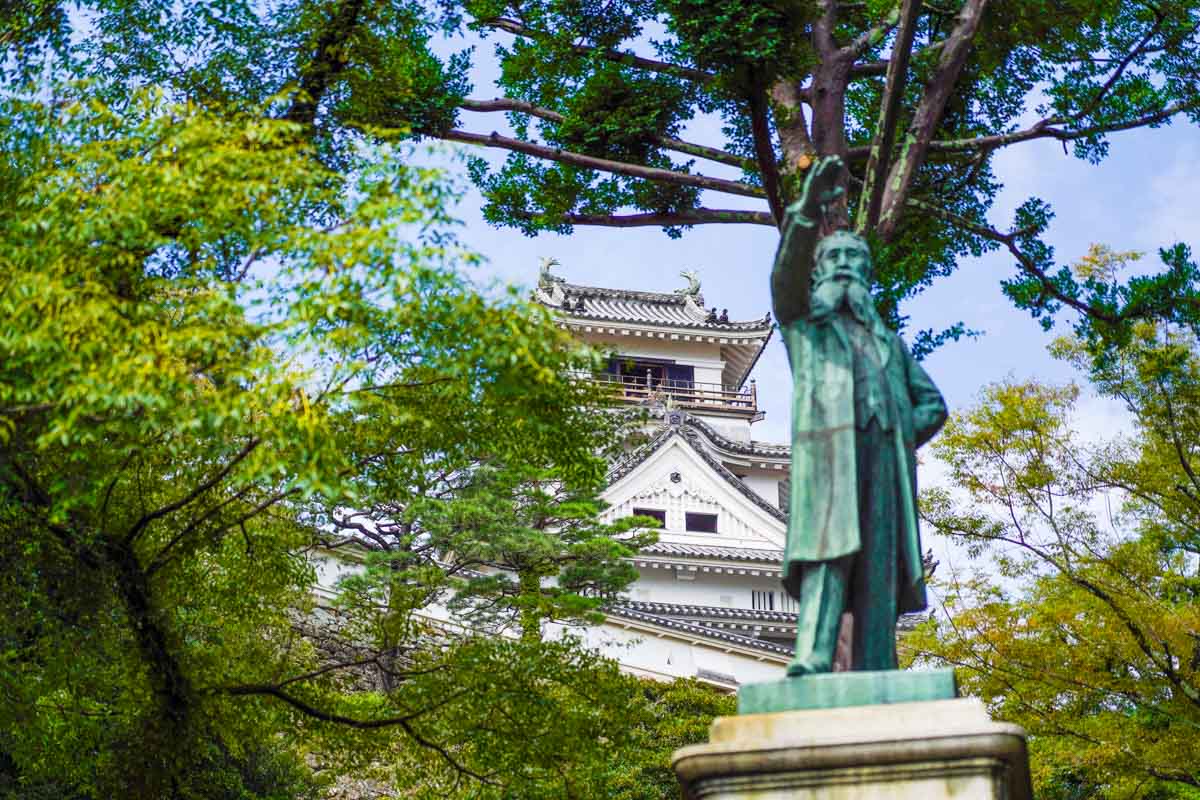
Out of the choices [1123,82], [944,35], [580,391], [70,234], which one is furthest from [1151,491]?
[70,234]

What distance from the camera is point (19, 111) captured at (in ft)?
27.3

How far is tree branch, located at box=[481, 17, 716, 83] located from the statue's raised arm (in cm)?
660

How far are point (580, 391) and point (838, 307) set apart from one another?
4728 millimetres

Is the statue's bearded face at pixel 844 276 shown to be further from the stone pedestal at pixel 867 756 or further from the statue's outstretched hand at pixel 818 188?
the stone pedestal at pixel 867 756

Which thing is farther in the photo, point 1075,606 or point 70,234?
point 1075,606

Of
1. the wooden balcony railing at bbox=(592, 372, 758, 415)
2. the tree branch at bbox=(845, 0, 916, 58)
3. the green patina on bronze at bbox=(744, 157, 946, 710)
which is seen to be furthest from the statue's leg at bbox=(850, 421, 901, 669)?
the wooden balcony railing at bbox=(592, 372, 758, 415)

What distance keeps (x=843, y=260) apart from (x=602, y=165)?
21.6ft

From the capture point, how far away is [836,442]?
5.67 metres

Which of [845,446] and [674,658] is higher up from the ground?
[674,658]

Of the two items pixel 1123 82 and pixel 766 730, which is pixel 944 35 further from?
pixel 766 730

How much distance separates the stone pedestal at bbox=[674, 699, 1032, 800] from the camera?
16.2 ft

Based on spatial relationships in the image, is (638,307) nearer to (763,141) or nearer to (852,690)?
(763,141)

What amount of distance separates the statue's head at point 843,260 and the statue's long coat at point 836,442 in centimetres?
22

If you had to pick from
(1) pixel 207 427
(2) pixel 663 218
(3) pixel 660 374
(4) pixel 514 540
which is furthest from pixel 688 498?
(1) pixel 207 427
